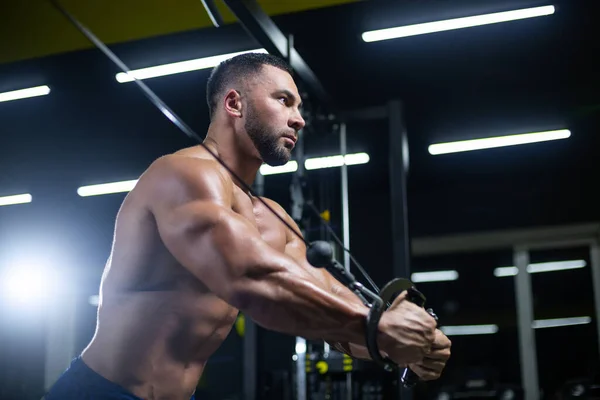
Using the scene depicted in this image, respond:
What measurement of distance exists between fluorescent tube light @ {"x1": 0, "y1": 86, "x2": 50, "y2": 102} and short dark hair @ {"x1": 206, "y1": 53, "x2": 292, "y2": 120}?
3249 mm

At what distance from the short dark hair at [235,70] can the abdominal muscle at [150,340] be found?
51 centimetres

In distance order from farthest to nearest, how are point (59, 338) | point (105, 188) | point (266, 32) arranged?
point (59, 338) < point (105, 188) < point (266, 32)

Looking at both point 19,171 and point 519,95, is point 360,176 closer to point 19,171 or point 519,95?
point 519,95

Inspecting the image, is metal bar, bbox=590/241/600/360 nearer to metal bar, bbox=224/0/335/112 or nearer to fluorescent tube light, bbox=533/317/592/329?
fluorescent tube light, bbox=533/317/592/329

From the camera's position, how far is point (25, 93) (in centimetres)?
479

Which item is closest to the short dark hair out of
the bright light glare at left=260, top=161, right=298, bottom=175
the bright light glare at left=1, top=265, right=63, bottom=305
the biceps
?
the biceps

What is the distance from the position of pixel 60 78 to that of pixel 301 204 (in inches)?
69.9

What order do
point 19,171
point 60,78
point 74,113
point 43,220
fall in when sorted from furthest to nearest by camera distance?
point 43,220, point 19,171, point 74,113, point 60,78

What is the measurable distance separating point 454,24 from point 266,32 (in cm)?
142

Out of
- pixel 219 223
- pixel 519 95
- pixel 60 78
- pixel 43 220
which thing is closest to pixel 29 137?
pixel 60 78

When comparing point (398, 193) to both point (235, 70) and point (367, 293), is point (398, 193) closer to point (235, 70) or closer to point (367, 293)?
point (235, 70)

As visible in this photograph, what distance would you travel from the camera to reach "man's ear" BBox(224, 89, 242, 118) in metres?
1.71

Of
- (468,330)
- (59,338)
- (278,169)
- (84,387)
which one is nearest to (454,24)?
(278,169)

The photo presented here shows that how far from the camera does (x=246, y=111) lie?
170 cm
